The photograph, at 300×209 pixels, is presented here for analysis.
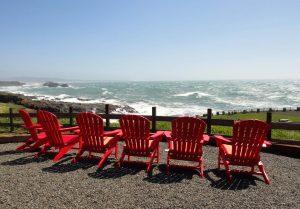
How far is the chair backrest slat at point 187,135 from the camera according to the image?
6746 millimetres

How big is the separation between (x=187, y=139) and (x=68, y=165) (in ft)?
8.85

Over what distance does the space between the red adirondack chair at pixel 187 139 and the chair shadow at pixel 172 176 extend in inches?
5.5

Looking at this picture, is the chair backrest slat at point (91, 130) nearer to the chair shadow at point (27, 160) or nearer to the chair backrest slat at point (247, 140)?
the chair shadow at point (27, 160)

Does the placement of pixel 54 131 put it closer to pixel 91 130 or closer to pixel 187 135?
pixel 91 130

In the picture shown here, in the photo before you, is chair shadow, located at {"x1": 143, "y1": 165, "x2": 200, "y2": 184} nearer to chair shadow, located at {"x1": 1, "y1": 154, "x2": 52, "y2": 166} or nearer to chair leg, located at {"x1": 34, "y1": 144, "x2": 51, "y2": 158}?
chair shadow, located at {"x1": 1, "y1": 154, "x2": 52, "y2": 166}

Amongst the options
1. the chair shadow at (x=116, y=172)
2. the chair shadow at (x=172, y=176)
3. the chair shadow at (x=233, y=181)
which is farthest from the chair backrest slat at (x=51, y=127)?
the chair shadow at (x=233, y=181)

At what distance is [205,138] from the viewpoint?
7070 mm

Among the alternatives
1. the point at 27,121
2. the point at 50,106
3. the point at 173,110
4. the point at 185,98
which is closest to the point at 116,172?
the point at 27,121

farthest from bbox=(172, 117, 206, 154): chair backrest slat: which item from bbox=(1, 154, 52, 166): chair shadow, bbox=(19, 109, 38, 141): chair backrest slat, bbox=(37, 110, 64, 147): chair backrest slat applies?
bbox=(19, 109, 38, 141): chair backrest slat

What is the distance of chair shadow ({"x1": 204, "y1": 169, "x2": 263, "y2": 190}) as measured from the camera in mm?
5926

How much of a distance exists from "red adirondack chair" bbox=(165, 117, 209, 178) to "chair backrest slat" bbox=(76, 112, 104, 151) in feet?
5.38

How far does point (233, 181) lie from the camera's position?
6234 millimetres

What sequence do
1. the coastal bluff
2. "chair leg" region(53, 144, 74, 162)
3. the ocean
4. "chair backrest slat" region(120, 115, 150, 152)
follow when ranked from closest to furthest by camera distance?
"chair backrest slat" region(120, 115, 150, 152) < "chair leg" region(53, 144, 74, 162) < the coastal bluff < the ocean

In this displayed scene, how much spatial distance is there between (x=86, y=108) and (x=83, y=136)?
25.0 meters
